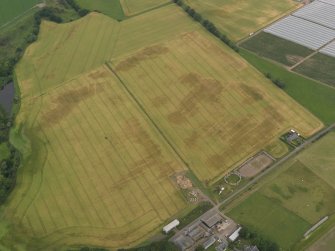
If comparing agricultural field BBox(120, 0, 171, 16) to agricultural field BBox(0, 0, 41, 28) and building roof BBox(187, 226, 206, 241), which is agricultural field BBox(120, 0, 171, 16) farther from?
building roof BBox(187, 226, 206, 241)

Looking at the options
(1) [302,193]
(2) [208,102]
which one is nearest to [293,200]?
(1) [302,193]

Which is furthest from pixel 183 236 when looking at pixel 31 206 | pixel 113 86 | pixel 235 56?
pixel 235 56

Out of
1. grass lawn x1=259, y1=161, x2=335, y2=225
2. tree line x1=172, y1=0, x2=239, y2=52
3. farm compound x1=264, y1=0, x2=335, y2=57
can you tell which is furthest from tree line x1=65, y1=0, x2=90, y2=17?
grass lawn x1=259, y1=161, x2=335, y2=225

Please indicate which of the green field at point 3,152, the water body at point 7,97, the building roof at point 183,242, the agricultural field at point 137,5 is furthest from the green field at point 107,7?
the building roof at point 183,242

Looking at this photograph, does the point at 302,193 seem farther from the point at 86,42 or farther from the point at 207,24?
the point at 86,42

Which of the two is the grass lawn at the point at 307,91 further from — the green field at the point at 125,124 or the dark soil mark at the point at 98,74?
the dark soil mark at the point at 98,74

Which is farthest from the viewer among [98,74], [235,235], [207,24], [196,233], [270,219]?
[207,24]
